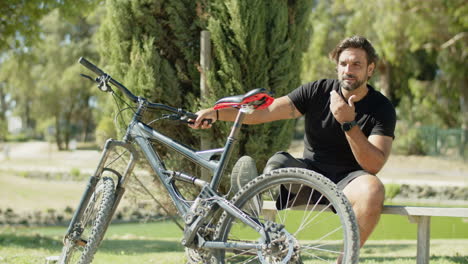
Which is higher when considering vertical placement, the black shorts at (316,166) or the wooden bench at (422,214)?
the black shorts at (316,166)

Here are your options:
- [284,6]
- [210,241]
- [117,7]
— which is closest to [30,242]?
[117,7]

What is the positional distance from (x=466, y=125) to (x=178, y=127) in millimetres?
20028

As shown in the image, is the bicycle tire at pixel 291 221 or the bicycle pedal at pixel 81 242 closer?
the bicycle tire at pixel 291 221

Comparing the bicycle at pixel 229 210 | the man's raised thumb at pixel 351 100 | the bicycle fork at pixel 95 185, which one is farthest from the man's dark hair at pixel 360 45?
the bicycle fork at pixel 95 185

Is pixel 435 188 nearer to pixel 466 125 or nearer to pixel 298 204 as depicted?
pixel 466 125

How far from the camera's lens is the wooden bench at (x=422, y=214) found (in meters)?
3.39

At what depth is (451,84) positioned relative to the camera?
77.3 feet

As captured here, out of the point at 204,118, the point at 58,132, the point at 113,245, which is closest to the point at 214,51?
the point at 204,118

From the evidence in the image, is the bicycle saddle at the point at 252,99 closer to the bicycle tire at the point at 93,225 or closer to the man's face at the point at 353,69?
the man's face at the point at 353,69

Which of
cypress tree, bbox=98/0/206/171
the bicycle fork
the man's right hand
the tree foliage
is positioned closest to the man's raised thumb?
the man's right hand

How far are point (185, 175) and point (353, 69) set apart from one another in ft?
4.06

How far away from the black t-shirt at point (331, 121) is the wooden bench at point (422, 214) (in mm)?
351

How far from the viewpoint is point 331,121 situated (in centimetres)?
364

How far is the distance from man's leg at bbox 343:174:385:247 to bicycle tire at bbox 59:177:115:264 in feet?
4.83
